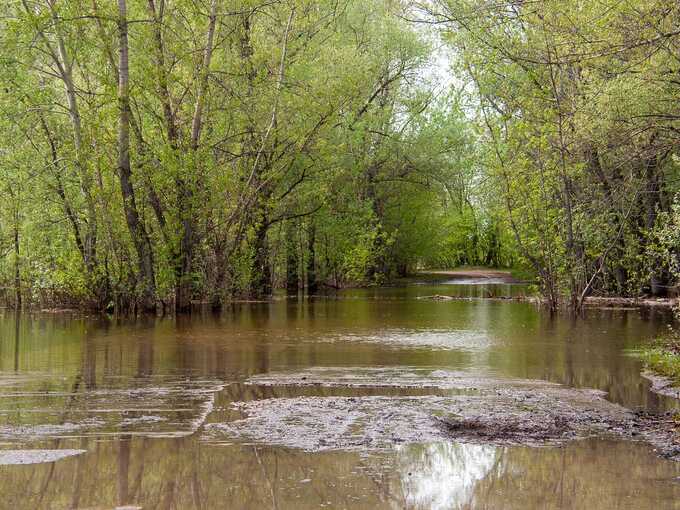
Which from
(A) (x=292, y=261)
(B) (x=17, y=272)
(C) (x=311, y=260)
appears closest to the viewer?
(B) (x=17, y=272)

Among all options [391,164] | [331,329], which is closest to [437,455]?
[331,329]

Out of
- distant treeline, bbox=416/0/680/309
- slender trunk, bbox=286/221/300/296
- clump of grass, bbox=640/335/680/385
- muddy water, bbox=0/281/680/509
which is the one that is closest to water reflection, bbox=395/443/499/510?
muddy water, bbox=0/281/680/509

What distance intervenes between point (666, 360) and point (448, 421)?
470 cm

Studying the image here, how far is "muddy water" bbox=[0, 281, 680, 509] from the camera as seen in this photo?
5.35m

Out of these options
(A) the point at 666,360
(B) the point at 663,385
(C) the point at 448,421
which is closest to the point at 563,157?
(A) the point at 666,360

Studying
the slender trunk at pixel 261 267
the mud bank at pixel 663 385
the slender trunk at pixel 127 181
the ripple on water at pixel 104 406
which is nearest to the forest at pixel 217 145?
the slender trunk at pixel 127 181

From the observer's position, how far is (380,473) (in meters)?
5.70

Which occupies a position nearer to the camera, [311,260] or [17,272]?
[17,272]

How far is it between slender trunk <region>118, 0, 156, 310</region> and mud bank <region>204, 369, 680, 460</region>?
47.4ft

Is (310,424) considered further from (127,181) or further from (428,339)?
(127,181)

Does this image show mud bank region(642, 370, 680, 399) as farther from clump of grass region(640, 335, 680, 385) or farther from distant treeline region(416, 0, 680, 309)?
distant treeline region(416, 0, 680, 309)

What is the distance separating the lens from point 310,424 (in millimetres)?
7191

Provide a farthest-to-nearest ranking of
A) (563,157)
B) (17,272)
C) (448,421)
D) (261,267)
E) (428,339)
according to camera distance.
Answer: (261,267)
(17,272)
(563,157)
(428,339)
(448,421)

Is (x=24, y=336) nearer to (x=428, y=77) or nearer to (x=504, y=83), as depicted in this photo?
(x=504, y=83)
